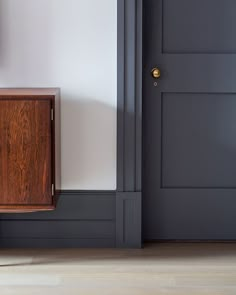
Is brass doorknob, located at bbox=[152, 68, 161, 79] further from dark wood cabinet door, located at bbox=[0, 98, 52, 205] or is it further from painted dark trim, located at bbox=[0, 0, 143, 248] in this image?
dark wood cabinet door, located at bbox=[0, 98, 52, 205]

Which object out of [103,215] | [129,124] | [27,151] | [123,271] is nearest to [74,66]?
[129,124]

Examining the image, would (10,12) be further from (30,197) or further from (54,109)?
(30,197)

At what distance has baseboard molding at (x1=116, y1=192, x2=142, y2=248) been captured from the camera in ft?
11.6

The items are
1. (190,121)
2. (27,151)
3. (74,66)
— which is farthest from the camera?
(190,121)

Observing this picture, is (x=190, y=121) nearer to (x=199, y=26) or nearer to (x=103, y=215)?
(x=199, y=26)

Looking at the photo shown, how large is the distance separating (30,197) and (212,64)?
49.6 inches

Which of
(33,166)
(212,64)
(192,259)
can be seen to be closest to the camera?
(33,166)

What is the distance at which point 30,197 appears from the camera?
123 inches

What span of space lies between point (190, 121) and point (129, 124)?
37 cm

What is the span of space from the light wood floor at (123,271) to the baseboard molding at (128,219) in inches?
2.8

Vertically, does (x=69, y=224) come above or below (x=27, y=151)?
below

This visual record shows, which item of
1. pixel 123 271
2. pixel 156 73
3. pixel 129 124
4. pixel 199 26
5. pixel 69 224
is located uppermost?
pixel 199 26

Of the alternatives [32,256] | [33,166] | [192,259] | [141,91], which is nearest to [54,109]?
[33,166]

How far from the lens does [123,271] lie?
315 cm
